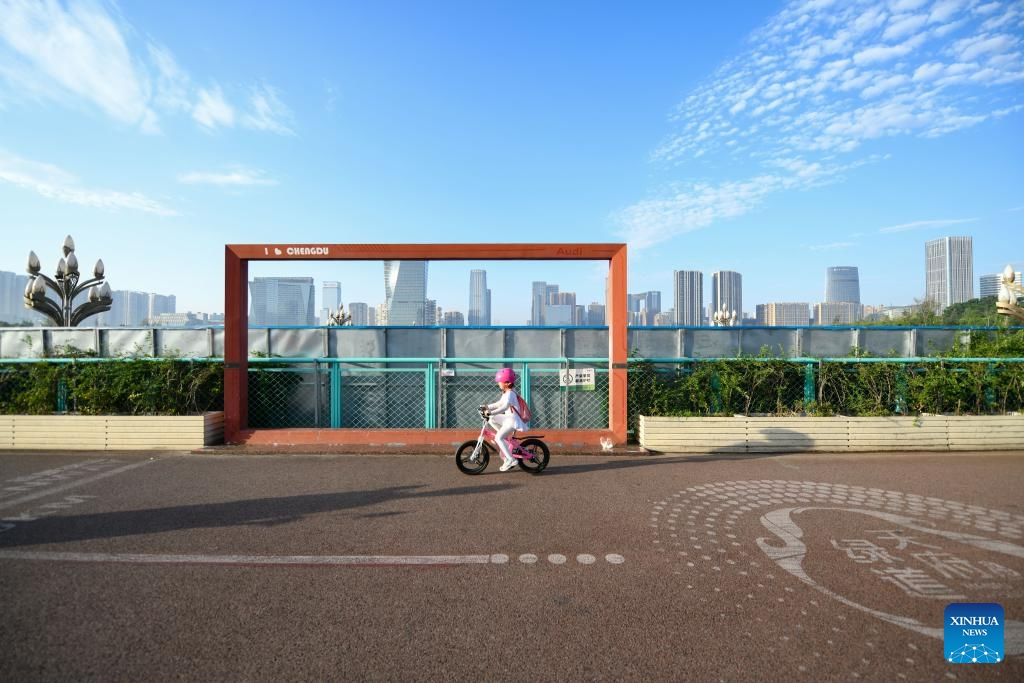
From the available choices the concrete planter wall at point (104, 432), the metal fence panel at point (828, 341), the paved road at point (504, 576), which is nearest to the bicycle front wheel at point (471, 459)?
the paved road at point (504, 576)

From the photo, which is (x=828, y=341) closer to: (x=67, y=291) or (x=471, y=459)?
(x=471, y=459)

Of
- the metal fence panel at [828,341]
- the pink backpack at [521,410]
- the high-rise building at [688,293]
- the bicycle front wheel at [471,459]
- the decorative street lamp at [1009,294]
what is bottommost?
the bicycle front wheel at [471,459]

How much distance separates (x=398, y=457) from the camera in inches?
317

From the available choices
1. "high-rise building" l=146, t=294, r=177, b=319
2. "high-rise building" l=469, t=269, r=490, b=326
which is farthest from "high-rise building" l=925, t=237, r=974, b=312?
"high-rise building" l=146, t=294, r=177, b=319

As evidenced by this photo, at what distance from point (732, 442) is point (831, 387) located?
2386 millimetres

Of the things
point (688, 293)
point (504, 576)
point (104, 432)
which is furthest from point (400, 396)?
point (688, 293)

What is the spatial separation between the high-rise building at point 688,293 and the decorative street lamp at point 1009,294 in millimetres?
103818

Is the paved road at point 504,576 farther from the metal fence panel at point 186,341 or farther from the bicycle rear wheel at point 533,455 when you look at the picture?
the metal fence panel at point 186,341

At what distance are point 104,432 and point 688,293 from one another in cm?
12665

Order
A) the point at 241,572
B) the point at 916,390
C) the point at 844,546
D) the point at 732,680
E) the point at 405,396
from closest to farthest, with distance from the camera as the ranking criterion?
the point at 732,680 < the point at 241,572 < the point at 844,546 < the point at 916,390 < the point at 405,396

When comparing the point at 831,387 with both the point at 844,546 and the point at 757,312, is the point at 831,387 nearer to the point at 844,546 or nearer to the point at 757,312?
the point at 844,546

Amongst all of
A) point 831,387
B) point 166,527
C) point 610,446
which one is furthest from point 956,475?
point 166,527

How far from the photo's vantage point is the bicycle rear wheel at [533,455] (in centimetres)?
699

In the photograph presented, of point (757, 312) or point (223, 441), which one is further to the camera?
point (757, 312)
